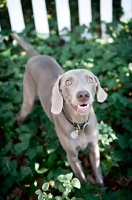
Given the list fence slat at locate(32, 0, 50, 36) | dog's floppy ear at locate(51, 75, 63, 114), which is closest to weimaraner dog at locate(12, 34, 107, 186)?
dog's floppy ear at locate(51, 75, 63, 114)

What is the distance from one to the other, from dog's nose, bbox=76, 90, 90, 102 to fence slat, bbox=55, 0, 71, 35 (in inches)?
115

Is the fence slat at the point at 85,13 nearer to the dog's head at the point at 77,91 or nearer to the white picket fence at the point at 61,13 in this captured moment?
the white picket fence at the point at 61,13

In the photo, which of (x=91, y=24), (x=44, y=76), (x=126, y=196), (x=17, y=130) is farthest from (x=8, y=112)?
(x=91, y=24)

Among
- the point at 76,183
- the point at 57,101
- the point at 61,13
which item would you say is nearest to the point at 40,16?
the point at 61,13

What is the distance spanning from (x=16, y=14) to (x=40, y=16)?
1.38 feet

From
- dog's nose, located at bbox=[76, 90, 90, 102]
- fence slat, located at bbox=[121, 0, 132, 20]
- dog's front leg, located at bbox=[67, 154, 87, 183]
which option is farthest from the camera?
fence slat, located at bbox=[121, 0, 132, 20]

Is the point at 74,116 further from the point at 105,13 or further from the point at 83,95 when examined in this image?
the point at 105,13

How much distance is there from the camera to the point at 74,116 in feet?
8.21

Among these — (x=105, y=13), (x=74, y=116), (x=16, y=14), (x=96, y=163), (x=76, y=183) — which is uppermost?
Answer: (x=16, y=14)

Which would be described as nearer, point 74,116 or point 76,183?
point 76,183

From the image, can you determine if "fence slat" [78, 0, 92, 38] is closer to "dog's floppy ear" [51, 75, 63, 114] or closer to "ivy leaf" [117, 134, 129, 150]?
"ivy leaf" [117, 134, 129, 150]

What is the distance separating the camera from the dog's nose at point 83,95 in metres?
2.18

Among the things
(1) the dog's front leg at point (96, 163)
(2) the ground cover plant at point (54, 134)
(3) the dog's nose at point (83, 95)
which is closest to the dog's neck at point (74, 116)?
(3) the dog's nose at point (83, 95)

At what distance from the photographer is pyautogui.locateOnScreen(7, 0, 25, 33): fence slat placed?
4.61m
